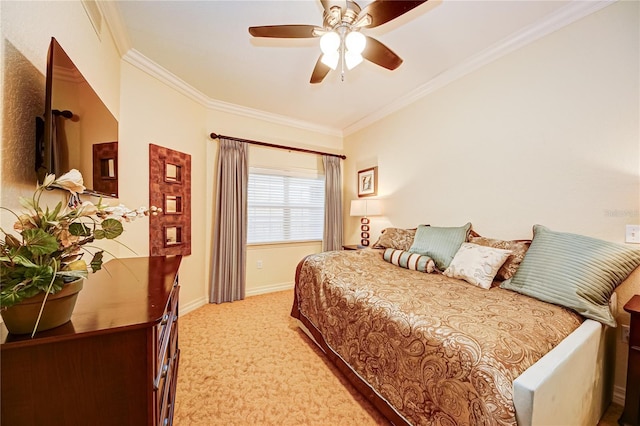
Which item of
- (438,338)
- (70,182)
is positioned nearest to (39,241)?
(70,182)

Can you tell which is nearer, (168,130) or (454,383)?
(454,383)

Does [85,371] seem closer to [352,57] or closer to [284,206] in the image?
[352,57]

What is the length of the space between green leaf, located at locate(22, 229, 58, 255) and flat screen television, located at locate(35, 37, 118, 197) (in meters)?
0.53

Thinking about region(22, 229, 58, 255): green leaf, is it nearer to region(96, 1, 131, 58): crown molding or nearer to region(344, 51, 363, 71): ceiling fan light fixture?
region(344, 51, 363, 71): ceiling fan light fixture

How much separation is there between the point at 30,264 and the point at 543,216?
275 cm

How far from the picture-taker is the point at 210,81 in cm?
264

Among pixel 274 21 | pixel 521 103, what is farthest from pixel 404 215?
pixel 274 21

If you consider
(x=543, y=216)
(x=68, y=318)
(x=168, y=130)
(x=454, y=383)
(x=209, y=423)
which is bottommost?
(x=209, y=423)

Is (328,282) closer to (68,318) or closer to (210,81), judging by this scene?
(68,318)

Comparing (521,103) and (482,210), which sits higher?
(521,103)

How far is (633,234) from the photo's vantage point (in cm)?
145

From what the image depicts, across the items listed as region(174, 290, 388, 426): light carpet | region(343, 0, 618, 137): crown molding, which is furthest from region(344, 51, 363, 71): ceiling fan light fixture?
region(174, 290, 388, 426): light carpet

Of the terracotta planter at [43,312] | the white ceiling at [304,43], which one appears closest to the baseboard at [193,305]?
the terracotta planter at [43,312]

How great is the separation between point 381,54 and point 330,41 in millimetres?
469
